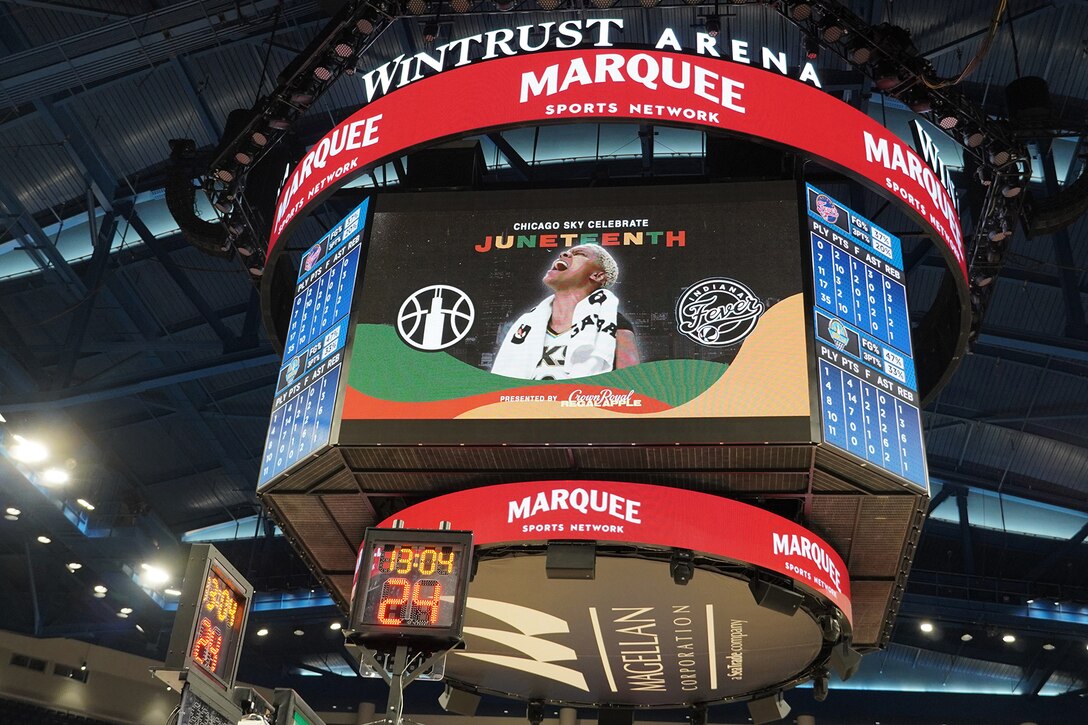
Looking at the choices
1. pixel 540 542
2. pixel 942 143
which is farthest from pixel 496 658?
pixel 942 143

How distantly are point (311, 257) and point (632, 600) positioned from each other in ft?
16.2

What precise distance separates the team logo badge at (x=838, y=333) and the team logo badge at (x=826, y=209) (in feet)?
4.13

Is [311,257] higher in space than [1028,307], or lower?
lower

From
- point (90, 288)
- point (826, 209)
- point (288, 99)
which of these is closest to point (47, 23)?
point (90, 288)

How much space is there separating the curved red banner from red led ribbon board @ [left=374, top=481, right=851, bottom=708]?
0.01 m

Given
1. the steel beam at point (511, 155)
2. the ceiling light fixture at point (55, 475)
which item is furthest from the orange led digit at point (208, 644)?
the ceiling light fixture at point (55, 475)

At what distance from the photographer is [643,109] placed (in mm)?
10891

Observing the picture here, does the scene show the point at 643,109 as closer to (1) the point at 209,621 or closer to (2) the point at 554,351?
(2) the point at 554,351

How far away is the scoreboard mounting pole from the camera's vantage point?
267 inches

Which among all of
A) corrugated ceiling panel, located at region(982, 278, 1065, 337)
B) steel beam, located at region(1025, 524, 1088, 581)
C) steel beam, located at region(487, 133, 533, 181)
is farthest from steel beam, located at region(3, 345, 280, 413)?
steel beam, located at region(1025, 524, 1088, 581)

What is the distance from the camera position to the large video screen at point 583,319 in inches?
400

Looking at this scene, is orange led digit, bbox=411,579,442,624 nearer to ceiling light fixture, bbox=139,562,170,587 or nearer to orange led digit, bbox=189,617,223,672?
orange led digit, bbox=189,617,223,672

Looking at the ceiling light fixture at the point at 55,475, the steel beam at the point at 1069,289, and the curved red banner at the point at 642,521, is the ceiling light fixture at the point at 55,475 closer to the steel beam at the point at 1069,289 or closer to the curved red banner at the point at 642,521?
the curved red banner at the point at 642,521

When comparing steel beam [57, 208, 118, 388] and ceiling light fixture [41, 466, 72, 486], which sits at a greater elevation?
steel beam [57, 208, 118, 388]
